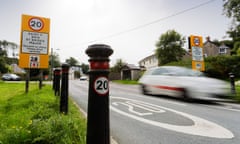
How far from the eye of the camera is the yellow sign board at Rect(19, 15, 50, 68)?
6.95m

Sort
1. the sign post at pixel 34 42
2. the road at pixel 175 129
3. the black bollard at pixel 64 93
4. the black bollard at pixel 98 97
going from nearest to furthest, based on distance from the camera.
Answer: the black bollard at pixel 98 97 → the road at pixel 175 129 → the black bollard at pixel 64 93 → the sign post at pixel 34 42

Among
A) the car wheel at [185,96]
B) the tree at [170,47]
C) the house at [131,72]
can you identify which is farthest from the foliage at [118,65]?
the car wheel at [185,96]

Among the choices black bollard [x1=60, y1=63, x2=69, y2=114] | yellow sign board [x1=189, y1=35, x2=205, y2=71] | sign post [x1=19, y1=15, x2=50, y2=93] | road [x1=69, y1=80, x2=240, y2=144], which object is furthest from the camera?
yellow sign board [x1=189, y1=35, x2=205, y2=71]

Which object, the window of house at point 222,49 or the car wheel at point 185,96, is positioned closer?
the car wheel at point 185,96

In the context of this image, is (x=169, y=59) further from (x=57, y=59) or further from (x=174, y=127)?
(x=57, y=59)

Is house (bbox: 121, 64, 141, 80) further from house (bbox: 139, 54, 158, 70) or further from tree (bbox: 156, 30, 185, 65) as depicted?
house (bbox: 139, 54, 158, 70)

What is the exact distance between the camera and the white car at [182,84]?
5785mm

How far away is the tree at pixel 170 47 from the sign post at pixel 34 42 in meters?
29.7

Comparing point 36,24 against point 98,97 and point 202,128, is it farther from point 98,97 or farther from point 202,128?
point 202,128

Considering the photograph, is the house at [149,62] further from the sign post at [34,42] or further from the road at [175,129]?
the road at [175,129]

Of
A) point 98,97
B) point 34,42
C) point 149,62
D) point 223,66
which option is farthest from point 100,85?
point 149,62

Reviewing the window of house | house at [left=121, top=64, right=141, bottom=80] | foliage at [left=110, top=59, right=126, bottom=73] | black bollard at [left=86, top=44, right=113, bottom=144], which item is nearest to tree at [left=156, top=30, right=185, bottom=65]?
house at [left=121, top=64, right=141, bottom=80]

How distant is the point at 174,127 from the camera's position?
3.11 m

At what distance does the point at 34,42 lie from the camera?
7.16m
